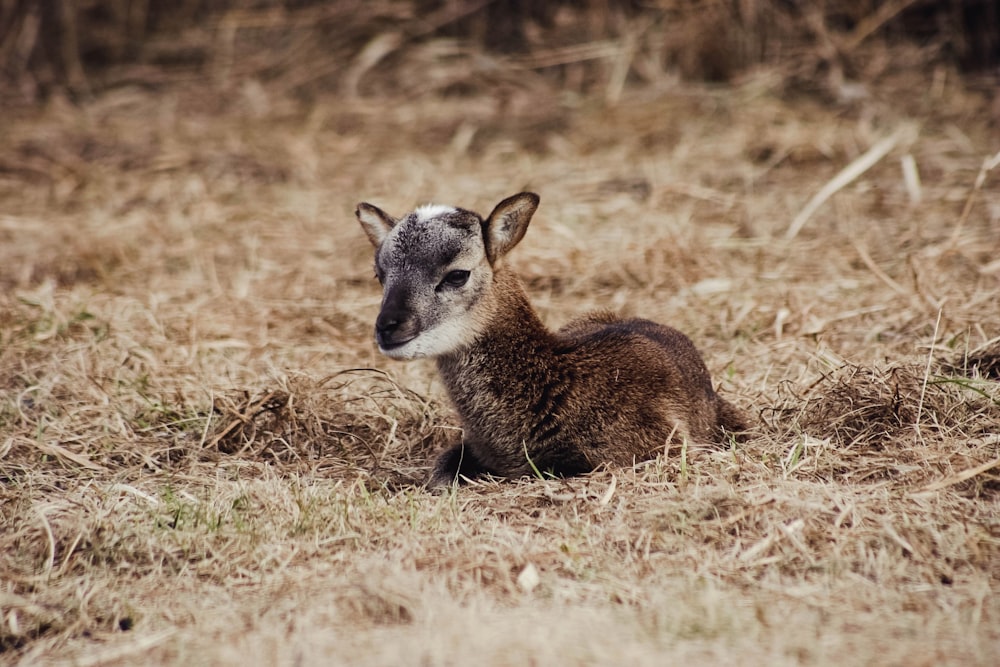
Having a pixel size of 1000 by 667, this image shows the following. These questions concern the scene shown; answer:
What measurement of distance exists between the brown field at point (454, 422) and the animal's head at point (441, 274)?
0.64 metres

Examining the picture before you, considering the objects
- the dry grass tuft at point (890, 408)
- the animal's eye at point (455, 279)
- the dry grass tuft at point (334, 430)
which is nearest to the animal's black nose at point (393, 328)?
the animal's eye at point (455, 279)

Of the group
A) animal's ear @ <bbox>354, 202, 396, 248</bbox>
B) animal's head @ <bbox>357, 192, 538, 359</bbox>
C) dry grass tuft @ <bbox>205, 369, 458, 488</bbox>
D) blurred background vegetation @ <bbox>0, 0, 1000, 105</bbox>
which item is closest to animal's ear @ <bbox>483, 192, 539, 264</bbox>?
animal's head @ <bbox>357, 192, 538, 359</bbox>

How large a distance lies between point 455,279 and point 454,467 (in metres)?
0.81

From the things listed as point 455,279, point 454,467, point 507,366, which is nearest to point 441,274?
point 455,279

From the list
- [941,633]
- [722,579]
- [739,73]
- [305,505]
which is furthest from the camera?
[739,73]

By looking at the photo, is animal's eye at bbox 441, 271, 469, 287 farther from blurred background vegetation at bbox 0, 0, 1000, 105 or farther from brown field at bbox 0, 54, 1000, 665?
blurred background vegetation at bbox 0, 0, 1000, 105

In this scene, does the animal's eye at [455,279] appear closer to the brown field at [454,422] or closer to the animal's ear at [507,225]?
the animal's ear at [507,225]

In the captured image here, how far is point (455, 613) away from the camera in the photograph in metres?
3.37

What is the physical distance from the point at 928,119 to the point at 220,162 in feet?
20.8

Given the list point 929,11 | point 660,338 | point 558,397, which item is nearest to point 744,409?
point 660,338

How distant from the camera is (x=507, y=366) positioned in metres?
4.85

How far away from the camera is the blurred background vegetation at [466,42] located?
11.2 m

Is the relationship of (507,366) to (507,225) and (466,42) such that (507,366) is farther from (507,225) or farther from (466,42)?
(466,42)

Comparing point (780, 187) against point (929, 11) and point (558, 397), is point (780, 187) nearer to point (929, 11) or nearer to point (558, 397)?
point (929, 11)
